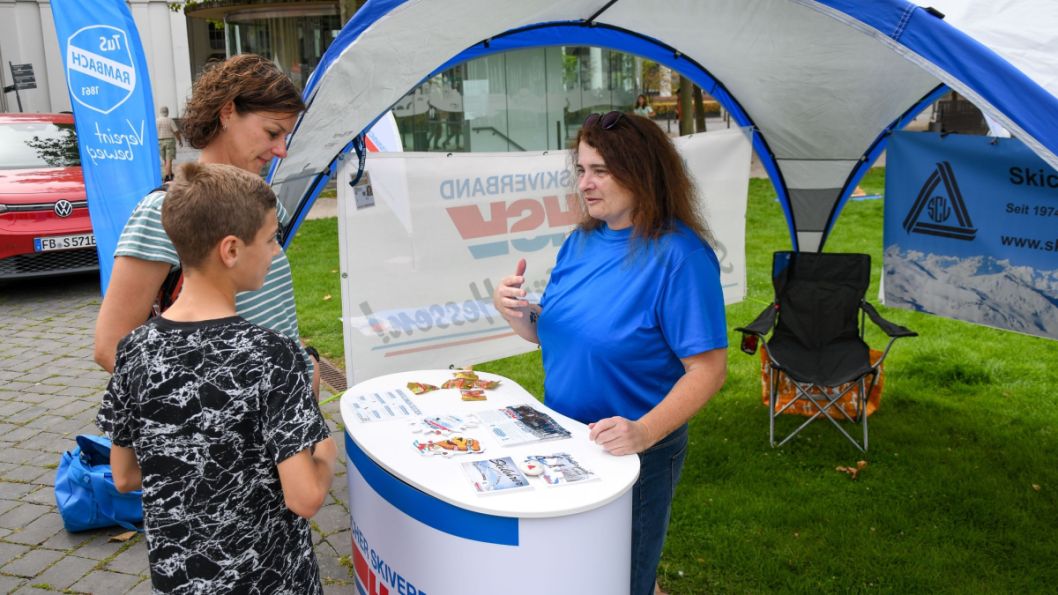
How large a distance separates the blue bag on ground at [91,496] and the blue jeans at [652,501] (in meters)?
2.45

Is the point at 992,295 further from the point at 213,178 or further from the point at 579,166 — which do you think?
the point at 213,178

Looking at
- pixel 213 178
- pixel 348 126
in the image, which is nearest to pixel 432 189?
pixel 348 126

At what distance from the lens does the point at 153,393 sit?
172 cm

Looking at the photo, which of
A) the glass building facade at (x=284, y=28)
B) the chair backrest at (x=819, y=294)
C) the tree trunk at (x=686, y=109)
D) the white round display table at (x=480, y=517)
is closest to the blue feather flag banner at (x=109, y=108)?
the white round display table at (x=480, y=517)

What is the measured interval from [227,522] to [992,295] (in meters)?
4.59

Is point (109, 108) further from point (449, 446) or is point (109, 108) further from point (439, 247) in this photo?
point (449, 446)

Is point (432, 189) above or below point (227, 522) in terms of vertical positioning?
above

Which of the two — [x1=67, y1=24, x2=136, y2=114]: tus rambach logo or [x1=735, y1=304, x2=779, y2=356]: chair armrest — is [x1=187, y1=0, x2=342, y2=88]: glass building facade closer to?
[x1=67, y1=24, x2=136, y2=114]: tus rambach logo

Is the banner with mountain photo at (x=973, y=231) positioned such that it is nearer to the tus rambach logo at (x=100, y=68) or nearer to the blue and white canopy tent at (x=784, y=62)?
the blue and white canopy tent at (x=784, y=62)

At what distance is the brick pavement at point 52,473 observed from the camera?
3.57 meters

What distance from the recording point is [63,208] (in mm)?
8391

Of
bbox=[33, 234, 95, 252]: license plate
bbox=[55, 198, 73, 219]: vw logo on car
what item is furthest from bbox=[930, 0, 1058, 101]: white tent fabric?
bbox=[55, 198, 73, 219]: vw logo on car

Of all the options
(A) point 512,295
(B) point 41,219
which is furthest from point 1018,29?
(B) point 41,219

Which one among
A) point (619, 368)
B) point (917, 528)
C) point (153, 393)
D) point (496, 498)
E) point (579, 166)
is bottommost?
point (917, 528)
